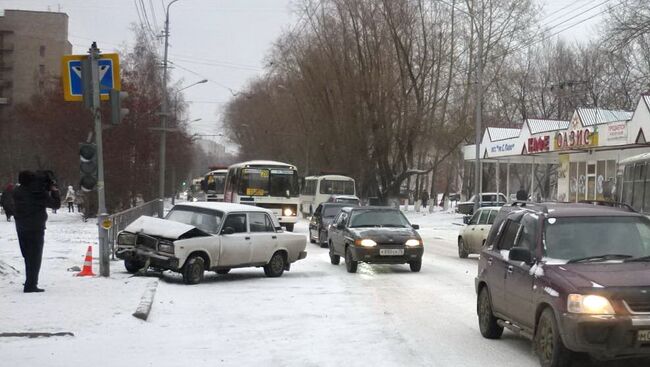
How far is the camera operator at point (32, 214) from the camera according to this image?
448 inches

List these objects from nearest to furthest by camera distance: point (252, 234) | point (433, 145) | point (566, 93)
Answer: point (252, 234)
point (433, 145)
point (566, 93)

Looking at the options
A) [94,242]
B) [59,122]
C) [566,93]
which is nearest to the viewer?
[94,242]

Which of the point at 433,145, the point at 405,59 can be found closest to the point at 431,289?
the point at 405,59

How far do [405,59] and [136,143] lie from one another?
1808 centimetres

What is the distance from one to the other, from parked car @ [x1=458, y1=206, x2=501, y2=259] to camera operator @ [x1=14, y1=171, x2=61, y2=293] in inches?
504

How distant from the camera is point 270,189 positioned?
33188mm

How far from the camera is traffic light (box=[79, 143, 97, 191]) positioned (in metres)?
13.7

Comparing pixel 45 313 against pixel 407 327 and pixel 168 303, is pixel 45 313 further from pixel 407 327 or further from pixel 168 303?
pixel 407 327

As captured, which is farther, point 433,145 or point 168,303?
point 433,145

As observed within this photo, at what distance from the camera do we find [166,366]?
24.3 feet

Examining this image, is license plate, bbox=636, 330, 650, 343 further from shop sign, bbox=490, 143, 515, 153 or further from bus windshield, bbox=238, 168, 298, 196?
shop sign, bbox=490, 143, 515, 153

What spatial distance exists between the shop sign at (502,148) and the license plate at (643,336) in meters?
38.3

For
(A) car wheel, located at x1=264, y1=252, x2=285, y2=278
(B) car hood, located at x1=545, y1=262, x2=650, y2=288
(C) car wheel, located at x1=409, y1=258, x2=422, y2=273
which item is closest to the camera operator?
(A) car wheel, located at x1=264, y1=252, x2=285, y2=278

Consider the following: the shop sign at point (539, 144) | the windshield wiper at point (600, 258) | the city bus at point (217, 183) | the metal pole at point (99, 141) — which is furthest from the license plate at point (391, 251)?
the shop sign at point (539, 144)
